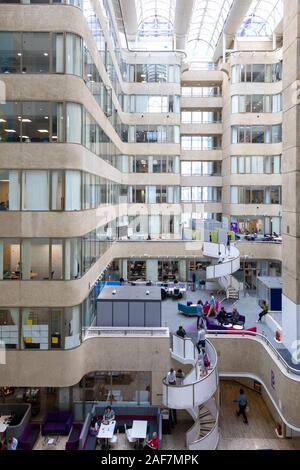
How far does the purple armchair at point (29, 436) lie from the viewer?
20.4m

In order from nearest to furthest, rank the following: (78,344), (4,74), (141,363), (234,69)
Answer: (4,74)
(78,344)
(141,363)
(234,69)

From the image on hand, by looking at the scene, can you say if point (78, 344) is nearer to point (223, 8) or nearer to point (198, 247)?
point (198, 247)

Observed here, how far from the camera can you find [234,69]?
46188 mm

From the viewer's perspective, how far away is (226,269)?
3591cm

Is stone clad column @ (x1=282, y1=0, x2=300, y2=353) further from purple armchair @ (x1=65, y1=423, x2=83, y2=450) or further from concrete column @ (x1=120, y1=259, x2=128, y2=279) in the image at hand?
concrete column @ (x1=120, y1=259, x2=128, y2=279)

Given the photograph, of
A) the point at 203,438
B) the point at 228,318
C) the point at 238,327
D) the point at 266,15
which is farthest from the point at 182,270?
the point at 266,15

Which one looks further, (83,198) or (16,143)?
(83,198)

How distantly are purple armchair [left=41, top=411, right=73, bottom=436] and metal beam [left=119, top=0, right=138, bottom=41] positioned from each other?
120 feet

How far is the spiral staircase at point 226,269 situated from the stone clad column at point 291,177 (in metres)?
11.9

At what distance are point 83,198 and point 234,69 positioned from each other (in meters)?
31.0

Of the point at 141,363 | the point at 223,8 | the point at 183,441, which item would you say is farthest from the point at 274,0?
the point at 183,441

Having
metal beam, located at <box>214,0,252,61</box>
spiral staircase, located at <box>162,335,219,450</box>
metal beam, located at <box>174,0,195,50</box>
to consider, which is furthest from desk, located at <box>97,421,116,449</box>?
metal beam, located at <box>214,0,252,61</box>

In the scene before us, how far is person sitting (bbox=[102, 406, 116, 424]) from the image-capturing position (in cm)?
2184

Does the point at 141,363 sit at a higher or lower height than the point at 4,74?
lower
